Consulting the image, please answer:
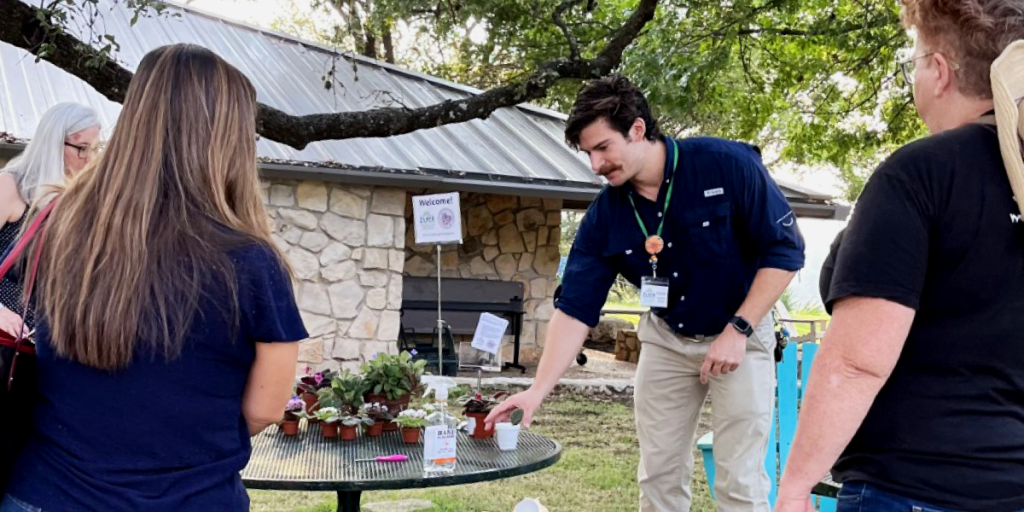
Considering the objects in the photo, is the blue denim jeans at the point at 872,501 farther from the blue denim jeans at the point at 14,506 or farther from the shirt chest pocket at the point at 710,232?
the shirt chest pocket at the point at 710,232

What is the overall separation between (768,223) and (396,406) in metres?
1.65

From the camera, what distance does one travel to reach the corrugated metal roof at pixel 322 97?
29.2ft

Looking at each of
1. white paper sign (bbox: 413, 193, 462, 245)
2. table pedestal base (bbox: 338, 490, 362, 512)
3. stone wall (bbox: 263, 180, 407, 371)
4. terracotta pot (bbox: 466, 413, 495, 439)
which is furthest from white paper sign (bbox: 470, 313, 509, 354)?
stone wall (bbox: 263, 180, 407, 371)

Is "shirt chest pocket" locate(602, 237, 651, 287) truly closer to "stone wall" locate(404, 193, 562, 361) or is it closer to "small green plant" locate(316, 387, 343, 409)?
"small green plant" locate(316, 387, 343, 409)

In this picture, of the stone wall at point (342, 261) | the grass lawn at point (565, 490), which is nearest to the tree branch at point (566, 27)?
the stone wall at point (342, 261)

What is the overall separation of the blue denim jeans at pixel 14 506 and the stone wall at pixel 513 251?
9.50 meters

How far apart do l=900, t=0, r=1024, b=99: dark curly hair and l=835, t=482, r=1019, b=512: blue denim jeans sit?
0.67 meters

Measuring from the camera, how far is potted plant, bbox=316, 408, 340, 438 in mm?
3713

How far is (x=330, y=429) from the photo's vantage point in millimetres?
3738

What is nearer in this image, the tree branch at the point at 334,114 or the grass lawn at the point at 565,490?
the tree branch at the point at 334,114

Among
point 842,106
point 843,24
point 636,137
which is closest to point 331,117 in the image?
point 636,137

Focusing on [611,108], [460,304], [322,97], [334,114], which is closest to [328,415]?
[611,108]

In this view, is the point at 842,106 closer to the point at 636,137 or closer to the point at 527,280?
the point at 527,280

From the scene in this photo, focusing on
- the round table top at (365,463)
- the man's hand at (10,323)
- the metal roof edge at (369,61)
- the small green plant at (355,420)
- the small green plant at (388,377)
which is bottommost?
the round table top at (365,463)
